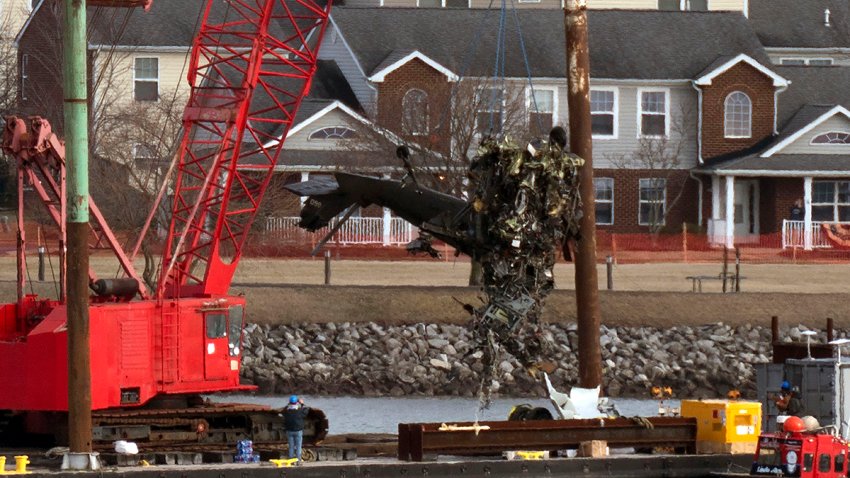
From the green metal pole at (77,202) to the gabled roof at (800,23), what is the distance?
61.4 meters

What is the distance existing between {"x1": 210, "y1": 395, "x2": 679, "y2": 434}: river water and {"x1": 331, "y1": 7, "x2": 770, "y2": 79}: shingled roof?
23400mm

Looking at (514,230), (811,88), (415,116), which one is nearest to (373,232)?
(415,116)

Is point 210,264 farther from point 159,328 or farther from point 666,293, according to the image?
point 666,293

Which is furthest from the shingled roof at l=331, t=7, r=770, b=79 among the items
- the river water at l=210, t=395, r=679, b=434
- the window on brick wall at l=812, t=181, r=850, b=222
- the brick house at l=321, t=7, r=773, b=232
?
the river water at l=210, t=395, r=679, b=434

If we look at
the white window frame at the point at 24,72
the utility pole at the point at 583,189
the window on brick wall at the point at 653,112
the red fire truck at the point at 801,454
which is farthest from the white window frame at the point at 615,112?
the red fire truck at the point at 801,454

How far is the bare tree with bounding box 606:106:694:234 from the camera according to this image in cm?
7219

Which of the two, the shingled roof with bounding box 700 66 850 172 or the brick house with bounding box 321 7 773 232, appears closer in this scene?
the shingled roof with bounding box 700 66 850 172

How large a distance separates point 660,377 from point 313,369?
8.86 meters

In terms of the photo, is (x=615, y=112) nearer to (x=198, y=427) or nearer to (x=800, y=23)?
(x=800, y=23)

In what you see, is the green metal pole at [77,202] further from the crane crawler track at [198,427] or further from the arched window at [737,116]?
the arched window at [737,116]

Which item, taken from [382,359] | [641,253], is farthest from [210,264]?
[641,253]

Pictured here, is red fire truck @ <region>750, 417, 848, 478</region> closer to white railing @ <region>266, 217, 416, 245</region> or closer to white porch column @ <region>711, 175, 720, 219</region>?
white railing @ <region>266, 217, 416, 245</region>

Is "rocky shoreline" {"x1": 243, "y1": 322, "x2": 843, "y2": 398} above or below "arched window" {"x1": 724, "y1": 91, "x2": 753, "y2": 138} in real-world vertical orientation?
below

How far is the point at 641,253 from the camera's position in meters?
66.1
